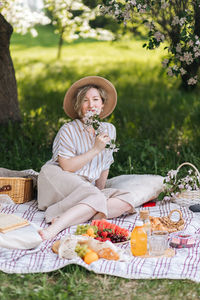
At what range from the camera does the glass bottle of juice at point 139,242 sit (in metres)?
3.45

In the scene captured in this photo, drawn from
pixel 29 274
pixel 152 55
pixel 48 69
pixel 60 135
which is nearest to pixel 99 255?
pixel 29 274

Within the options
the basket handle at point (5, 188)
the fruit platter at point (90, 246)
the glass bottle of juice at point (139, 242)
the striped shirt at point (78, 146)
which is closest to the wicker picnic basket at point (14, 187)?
the basket handle at point (5, 188)

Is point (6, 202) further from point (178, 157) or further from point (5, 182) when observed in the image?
point (178, 157)

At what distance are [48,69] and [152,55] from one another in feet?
13.4

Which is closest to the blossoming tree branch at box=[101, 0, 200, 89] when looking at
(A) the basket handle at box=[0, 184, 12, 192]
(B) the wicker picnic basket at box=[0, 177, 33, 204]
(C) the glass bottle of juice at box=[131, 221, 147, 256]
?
(B) the wicker picnic basket at box=[0, 177, 33, 204]

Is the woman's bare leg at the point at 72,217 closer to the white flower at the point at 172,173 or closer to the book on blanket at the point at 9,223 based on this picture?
the book on blanket at the point at 9,223

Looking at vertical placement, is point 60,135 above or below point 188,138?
above

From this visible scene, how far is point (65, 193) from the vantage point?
172 inches

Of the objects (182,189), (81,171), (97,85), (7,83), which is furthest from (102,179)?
(7,83)

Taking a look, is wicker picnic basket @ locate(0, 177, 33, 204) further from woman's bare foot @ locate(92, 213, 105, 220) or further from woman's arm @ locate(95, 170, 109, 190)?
woman's bare foot @ locate(92, 213, 105, 220)

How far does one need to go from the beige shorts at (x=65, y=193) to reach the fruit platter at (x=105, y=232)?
0.32 m

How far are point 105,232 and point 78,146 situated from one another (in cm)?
105

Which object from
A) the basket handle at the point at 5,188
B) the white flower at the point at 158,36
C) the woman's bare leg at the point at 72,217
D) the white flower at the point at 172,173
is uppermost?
the white flower at the point at 158,36

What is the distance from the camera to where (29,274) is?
10.3 feet
